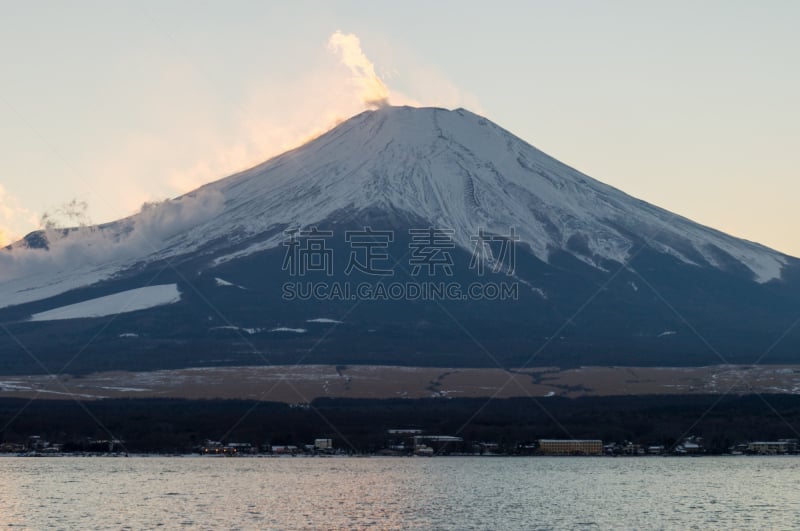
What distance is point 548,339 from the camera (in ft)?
611

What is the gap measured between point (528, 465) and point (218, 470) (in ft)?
79.6

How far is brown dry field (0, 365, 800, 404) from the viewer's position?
150625 mm

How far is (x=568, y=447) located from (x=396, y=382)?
1310 inches

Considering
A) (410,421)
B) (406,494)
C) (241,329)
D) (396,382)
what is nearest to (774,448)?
(410,421)

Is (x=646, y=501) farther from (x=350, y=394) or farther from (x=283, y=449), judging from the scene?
(x=350, y=394)

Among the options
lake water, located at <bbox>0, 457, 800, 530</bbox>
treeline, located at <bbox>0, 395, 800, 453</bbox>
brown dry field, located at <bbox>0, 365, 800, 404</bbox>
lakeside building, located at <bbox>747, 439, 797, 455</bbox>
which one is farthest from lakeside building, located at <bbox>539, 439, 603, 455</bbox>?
brown dry field, located at <bbox>0, 365, 800, 404</bbox>

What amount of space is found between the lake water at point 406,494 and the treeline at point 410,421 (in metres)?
7.75

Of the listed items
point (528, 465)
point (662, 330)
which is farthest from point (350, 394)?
point (662, 330)

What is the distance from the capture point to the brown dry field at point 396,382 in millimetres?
150625

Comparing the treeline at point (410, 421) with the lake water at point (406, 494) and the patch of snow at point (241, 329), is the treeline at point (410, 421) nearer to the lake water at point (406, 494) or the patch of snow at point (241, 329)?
the lake water at point (406, 494)

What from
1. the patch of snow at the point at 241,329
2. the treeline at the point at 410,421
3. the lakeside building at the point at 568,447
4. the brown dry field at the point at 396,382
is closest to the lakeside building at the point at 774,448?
the treeline at the point at 410,421

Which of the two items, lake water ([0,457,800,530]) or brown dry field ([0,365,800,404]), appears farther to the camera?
brown dry field ([0,365,800,404])

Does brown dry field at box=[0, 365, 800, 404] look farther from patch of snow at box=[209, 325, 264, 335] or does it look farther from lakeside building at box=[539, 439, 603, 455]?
patch of snow at box=[209, 325, 264, 335]

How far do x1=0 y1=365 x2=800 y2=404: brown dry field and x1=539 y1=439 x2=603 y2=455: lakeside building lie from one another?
69.2 feet
